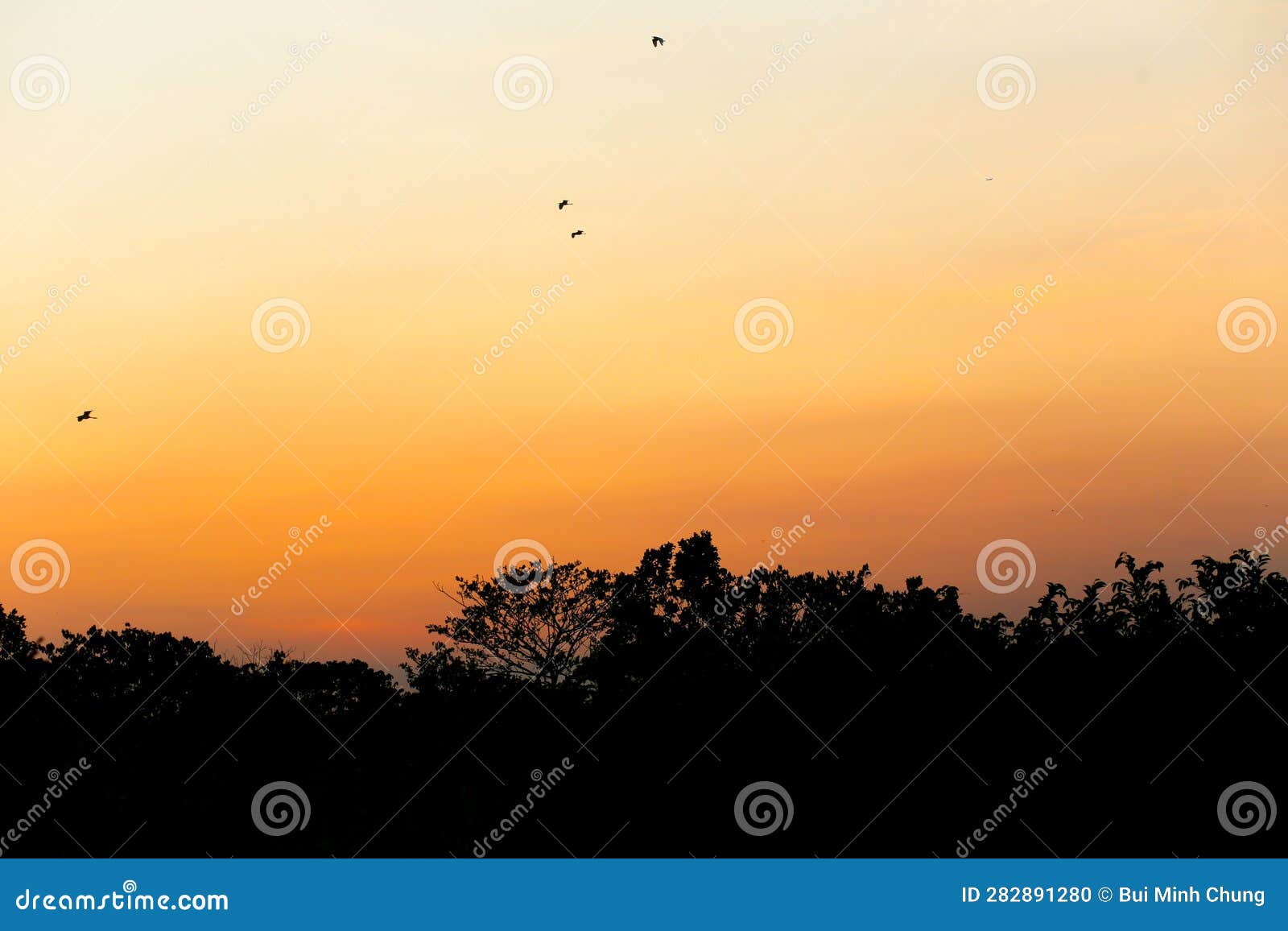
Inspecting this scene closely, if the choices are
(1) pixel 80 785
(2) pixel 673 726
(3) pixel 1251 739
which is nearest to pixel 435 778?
(2) pixel 673 726

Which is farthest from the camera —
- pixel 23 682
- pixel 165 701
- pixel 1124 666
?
pixel 165 701

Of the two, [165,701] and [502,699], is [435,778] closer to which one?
[502,699]

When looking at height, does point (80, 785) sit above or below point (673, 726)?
below

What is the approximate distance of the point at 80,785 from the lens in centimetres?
3538

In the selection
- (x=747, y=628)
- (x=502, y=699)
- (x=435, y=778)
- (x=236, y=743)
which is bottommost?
(x=236, y=743)

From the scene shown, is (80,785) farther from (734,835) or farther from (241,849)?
(734,835)

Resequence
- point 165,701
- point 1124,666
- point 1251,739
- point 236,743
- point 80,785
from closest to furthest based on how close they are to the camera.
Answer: point 1251,739
point 1124,666
point 80,785
point 236,743
point 165,701

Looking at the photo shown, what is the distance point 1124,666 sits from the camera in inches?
1283

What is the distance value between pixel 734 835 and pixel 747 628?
12832 millimetres

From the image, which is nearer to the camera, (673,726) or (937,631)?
(673,726)

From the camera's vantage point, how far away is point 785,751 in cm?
3266

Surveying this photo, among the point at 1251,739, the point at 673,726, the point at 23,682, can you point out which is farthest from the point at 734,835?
the point at 23,682

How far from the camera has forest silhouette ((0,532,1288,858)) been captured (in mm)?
30438

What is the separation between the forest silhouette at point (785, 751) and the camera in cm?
3044
